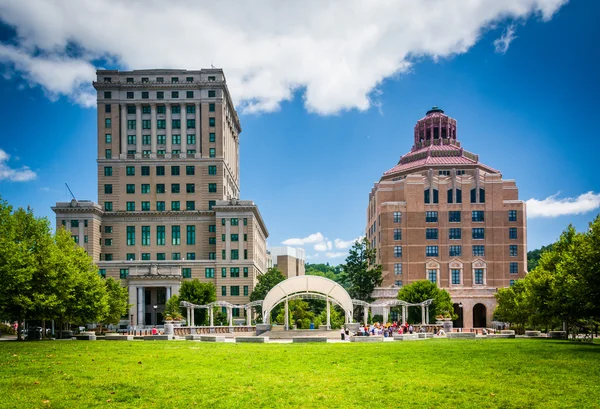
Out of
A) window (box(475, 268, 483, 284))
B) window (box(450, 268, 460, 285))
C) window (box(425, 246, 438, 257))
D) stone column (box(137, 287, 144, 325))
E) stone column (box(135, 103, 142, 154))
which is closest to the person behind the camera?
stone column (box(137, 287, 144, 325))

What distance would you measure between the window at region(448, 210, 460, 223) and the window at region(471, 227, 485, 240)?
10.6 feet

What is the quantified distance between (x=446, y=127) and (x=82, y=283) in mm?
85956

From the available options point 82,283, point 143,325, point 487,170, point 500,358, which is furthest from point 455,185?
point 500,358

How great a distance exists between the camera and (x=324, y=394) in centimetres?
1873

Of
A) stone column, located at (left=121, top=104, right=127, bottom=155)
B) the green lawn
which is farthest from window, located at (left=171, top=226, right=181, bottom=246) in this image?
the green lawn

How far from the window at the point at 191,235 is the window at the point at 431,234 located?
38670 mm

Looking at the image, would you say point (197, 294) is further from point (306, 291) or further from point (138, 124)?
point (138, 124)

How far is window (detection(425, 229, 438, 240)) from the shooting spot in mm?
102250

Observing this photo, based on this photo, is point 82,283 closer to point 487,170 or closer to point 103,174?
point 103,174

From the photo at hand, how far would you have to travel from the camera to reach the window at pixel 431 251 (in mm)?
101938

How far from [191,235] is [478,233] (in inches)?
1873

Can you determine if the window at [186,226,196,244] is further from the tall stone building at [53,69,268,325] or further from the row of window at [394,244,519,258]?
the row of window at [394,244,519,258]

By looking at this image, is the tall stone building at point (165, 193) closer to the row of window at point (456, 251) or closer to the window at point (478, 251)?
the row of window at point (456, 251)

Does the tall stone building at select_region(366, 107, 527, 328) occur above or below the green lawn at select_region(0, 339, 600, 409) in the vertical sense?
above
